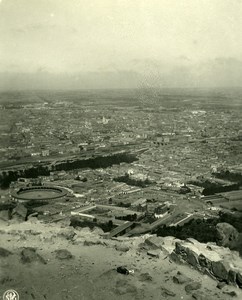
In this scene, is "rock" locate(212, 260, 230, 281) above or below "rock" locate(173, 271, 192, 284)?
above

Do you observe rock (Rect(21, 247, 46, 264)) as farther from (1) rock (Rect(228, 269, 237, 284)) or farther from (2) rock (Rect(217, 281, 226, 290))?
(1) rock (Rect(228, 269, 237, 284))

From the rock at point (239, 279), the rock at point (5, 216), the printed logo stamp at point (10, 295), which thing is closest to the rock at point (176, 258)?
the rock at point (239, 279)

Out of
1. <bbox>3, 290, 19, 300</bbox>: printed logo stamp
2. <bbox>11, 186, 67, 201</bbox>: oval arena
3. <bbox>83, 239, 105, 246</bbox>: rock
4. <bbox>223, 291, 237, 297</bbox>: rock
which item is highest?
<bbox>3, 290, 19, 300</bbox>: printed logo stamp

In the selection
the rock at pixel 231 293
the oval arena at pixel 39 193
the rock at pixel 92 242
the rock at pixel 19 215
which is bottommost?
the oval arena at pixel 39 193

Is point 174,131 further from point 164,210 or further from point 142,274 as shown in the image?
point 142,274

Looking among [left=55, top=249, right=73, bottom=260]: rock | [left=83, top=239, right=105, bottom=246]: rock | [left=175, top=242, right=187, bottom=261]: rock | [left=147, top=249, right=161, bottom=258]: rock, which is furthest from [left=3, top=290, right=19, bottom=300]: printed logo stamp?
[left=175, top=242, right=187, bottom=261]: rock

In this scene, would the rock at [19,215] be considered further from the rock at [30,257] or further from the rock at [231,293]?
the rock at [231,293]

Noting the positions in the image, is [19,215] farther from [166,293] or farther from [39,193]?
[166,293]
